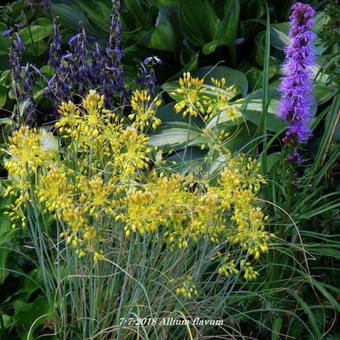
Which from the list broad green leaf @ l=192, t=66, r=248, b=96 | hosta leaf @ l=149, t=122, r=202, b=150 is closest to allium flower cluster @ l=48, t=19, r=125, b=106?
hosta leaf @ l=149, t=122, r=202, b=150

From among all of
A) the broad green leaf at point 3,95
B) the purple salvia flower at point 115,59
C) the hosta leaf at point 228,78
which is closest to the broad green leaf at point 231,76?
the hosta leaf at point 228,78

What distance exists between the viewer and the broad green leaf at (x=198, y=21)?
14.8 ft

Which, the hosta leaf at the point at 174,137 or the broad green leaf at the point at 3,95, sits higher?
the hosta leaf at the point at 174,137

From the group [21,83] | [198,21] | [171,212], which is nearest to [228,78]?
[198,21]

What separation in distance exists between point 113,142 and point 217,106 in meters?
0.44

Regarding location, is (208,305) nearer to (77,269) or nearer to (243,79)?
(77,269)

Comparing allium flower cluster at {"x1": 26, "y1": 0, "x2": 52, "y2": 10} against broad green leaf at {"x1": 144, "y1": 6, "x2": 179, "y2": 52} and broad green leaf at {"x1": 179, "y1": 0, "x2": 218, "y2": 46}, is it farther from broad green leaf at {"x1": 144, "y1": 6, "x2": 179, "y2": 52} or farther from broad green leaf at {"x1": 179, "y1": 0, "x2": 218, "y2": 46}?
broad green leaf at {"x1": 179, "y1": 0, "x2": 218, "y2": 46}

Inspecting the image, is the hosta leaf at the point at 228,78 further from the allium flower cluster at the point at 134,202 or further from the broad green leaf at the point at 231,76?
the allium flower cluster at the point at 134,202

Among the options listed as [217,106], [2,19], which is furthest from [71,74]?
[2,19]

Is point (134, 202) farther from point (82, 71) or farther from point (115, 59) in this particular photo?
point (115, 59)

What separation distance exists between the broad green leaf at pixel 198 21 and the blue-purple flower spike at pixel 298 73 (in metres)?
1.74

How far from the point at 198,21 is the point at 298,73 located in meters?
1.85

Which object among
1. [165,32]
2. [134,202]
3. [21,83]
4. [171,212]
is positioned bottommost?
[165,32]

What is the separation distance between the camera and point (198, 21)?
4551 millimetres
